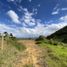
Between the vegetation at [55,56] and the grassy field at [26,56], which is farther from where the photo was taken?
the vegetation at [55,56]

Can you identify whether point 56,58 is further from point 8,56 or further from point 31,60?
point 8,56

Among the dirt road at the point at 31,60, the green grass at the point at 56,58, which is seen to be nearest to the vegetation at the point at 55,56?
the green grass at the point at 56,58

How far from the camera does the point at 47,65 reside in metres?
12.3

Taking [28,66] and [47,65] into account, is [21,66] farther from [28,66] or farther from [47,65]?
[47,65]

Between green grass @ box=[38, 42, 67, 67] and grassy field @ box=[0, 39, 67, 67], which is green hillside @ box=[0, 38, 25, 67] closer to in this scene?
grassy field @ box=[0, 39, 67, 67]

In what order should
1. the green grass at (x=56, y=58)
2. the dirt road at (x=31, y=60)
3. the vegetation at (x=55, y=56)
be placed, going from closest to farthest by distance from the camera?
1. the dirt road at (x=31, y=60)
2. the green grass at (x=56, y=58)
3. the vegetation at (x=55, y=56)

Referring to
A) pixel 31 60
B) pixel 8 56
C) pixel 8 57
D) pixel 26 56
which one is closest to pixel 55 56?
pixel 26 56

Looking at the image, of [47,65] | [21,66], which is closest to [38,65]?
[47,65]

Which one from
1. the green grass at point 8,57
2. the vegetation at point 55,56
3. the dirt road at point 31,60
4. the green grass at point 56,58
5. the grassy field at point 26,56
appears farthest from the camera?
the vegetation at point 55,56

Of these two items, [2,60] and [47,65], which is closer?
[2,60]

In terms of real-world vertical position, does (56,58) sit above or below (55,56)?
below

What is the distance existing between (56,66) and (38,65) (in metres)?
1.48

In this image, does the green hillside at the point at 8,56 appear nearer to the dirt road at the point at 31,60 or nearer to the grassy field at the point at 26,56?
the grassy field at the point at 26,56

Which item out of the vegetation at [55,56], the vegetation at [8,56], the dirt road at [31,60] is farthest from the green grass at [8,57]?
the vegetation at [55,56]
